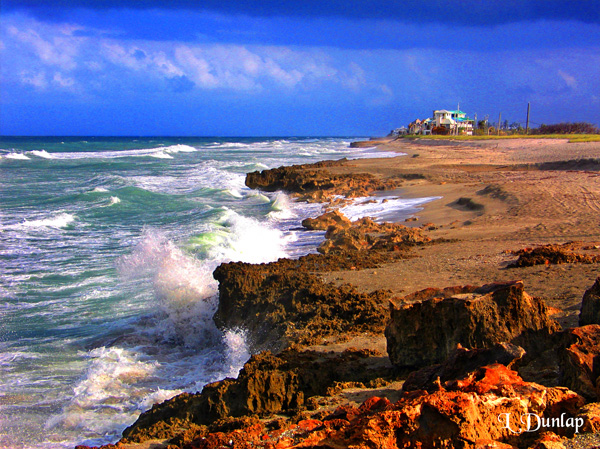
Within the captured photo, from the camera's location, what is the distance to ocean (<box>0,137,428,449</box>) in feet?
18.2

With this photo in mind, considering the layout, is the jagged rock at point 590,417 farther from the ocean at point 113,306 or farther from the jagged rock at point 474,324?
the ocean at point 113,306

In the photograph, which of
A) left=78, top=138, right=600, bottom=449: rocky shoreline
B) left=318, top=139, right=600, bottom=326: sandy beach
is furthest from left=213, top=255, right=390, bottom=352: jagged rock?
left=318, top=139, right=600, bottom=326: sandy beach

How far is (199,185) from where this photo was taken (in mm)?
28953

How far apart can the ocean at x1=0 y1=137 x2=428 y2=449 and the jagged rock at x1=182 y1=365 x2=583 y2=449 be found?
2.80 metres

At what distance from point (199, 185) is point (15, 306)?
20314mm

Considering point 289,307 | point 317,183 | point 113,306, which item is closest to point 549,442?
point 289,307

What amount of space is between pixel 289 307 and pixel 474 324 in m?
3.03

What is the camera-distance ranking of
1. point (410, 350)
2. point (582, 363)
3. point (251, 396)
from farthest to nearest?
point (410, 350) → point (251, 396) → point (582, 363)

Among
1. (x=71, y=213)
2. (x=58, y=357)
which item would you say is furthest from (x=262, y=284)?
(x=71, y=213)

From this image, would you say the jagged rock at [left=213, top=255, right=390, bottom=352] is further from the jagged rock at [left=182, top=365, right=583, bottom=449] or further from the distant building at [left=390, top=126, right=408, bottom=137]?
the distant building at [left=390, top=126, right=408, bottom=137]

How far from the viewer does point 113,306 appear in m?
8.95

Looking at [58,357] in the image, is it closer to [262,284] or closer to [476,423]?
[262,284]
